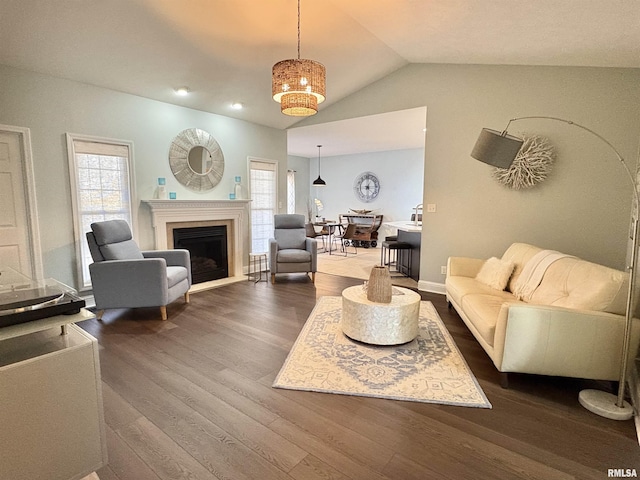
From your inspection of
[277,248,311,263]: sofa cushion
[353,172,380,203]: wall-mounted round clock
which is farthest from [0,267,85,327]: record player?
[353,172,380,203]: wall-mounted round clock

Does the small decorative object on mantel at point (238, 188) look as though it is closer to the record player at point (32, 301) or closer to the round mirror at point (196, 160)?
the round mirror at point (196, 160)

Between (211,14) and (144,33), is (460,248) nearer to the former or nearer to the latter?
(211,14)

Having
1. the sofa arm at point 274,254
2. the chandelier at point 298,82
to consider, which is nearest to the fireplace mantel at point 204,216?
the sofa arm at point 274,254

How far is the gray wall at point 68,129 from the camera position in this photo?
10.7ft

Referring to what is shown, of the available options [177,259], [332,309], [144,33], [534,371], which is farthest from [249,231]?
[534,371]

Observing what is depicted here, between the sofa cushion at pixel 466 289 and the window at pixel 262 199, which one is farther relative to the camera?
the window at pixel 262 199

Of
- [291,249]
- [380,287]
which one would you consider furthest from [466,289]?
[291,249]

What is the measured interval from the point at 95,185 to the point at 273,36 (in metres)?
2.69

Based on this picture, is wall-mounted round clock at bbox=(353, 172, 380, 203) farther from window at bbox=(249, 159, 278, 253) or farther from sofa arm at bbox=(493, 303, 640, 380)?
sofa arm at bbox=(493, 303, 640, 380)

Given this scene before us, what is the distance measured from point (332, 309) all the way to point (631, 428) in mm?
2514

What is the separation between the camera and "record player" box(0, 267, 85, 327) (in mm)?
1188

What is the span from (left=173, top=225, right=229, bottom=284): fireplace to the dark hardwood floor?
217 centimetres

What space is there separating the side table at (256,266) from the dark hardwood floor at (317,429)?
8.65 feet

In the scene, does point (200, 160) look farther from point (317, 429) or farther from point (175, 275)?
point (317, 429)
